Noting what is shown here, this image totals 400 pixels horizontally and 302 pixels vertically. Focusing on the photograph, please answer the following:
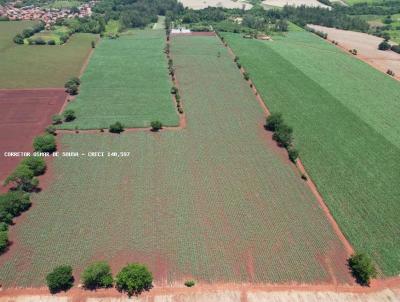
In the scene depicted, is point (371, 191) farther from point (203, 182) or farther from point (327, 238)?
point (203, 182)

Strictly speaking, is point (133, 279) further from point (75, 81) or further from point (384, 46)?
point (384, 46)

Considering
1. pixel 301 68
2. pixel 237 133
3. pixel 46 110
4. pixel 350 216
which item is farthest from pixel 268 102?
pixel 46 110

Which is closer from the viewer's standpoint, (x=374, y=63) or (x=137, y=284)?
(x=137, y=284)

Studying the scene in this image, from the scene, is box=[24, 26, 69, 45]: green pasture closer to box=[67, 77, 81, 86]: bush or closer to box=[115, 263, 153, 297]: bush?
box=[67, 77, 81, 86]: bush

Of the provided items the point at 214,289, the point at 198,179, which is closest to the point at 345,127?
the point at 198,179

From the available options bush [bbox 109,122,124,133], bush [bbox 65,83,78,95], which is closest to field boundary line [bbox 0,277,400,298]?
bush [bbox 109,122,124,133]
